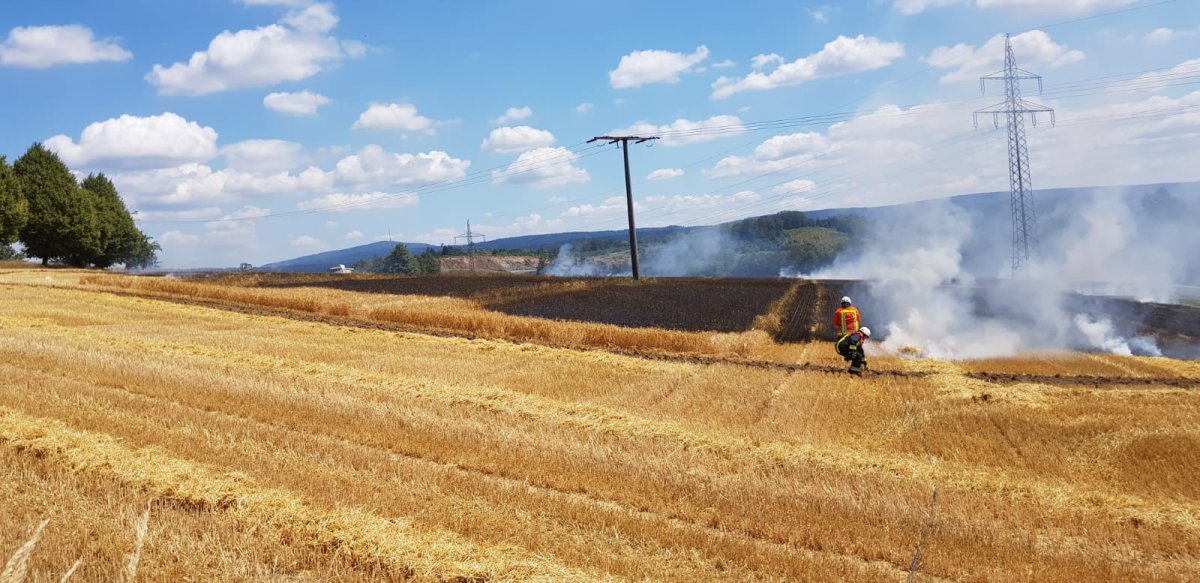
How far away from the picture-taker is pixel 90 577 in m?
6.72

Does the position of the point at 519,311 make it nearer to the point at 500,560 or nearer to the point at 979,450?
the point at 979,450

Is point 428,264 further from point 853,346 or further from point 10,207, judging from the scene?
point 853,346

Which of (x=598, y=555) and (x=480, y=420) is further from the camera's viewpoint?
(x=480, y=420)

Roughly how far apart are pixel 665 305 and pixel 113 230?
78.2 m

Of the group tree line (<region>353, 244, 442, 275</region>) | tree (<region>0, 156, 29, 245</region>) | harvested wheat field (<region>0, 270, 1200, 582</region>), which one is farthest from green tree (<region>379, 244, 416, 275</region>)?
harvested wheat field (<region>0, 270, 1200, 582</region>)

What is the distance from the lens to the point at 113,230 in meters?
91.4

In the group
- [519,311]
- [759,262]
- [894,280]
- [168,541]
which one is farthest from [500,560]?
[759,262]

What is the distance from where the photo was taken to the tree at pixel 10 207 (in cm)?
6950

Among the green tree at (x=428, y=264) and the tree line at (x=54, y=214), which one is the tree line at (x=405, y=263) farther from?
the tree line at (x=54, y=214)

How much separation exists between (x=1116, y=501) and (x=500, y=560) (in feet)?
29.9

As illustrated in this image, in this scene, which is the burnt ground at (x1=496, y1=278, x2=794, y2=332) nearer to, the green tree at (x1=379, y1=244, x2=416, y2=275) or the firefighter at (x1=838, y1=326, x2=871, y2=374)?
the firefighter at (x1=838, y1=326, x2=871, y2=374)

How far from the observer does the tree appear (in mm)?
69500

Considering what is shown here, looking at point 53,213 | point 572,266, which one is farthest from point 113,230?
point 572,266

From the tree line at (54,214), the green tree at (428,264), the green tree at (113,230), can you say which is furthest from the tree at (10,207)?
the green tree at (428,264)
